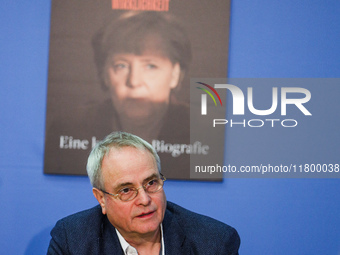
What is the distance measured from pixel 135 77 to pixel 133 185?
42.9 inches

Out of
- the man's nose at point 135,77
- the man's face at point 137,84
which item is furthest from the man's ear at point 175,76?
the man's nose at point 135,77

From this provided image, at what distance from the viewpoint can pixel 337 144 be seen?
2473mm

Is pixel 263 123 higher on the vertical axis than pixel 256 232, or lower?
higher

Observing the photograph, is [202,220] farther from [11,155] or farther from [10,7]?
[10,7]

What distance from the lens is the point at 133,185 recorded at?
1.48m

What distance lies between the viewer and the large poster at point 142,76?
7.93ft

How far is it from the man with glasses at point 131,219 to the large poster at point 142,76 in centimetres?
77

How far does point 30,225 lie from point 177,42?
1.44 m

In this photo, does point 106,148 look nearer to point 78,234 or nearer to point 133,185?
point 133,185

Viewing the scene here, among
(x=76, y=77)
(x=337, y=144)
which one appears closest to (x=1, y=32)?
(x=76, y=77)

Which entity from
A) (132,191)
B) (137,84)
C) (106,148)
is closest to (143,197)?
(132,191)

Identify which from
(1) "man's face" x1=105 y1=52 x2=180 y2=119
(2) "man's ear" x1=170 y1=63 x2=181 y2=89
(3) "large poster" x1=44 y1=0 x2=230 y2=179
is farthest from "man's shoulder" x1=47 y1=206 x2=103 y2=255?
(2) "man's ear" x1=170 y1=63 x2=181 y2=89

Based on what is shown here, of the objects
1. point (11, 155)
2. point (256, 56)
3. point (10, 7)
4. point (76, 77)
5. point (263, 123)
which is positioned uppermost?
point (10, 7)

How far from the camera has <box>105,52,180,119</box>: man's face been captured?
242 centimetres
